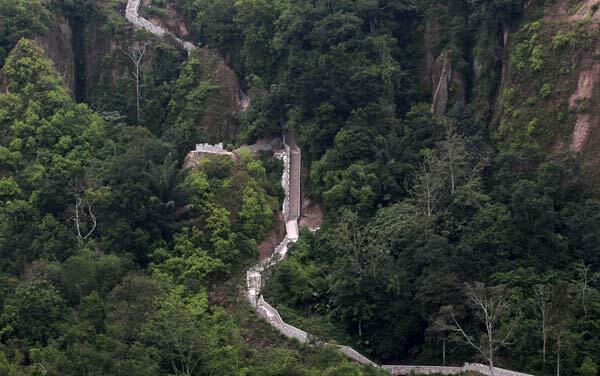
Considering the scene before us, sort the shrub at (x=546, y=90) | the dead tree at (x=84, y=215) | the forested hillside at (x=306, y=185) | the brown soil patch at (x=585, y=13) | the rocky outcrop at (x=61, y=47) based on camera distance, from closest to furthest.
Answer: the forested hillside at (x=306, y=185) → the dead tree at (x=84, y=215) → the shrub at (x=546, y=90) → the brown soil patch at (x=585, y=13) → the rocky outcrop at (x=61, y=47)

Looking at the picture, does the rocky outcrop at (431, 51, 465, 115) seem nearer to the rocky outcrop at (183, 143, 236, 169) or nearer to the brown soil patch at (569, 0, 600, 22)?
the brown soil patch at (569, 0, 600, 22)

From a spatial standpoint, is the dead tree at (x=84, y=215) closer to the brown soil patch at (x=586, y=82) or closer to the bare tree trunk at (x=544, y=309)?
the bare tree trunk at (x=544, y=309)

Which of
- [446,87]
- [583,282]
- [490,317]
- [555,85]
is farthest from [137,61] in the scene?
[583,282]

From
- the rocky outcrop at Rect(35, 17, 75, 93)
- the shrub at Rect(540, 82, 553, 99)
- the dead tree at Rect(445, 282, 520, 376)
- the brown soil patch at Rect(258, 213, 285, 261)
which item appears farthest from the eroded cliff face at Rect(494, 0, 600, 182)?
the rocky outcrop at Rect(35, 17, 75, 93)

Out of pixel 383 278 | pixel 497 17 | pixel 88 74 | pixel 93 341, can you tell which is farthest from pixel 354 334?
pixel 88 74

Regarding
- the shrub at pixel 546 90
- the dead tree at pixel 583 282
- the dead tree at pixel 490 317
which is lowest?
the dead tree at pixel 490 317

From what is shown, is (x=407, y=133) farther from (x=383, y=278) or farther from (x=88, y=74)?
(x=88, y=74)

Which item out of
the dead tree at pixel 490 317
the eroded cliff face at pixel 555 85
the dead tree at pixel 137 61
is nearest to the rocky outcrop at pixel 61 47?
the dead tree at pixel 137 61
